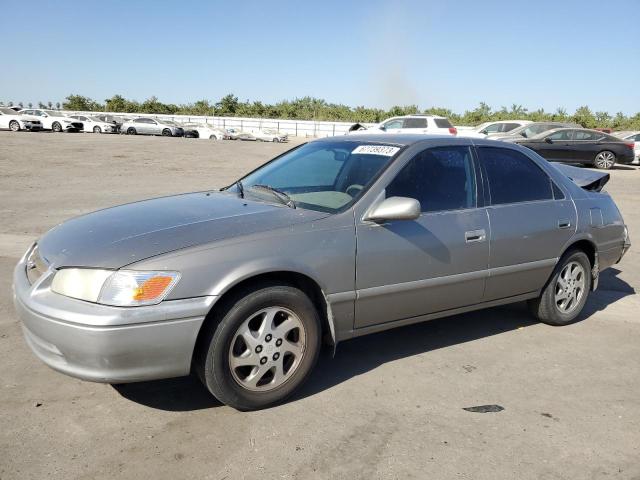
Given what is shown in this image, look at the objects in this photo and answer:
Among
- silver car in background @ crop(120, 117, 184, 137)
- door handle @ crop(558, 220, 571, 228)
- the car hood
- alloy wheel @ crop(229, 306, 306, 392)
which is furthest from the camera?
silver car in background @ crop(120, 117, 184, 137)

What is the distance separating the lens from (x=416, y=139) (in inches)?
163

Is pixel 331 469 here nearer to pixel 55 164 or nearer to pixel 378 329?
pixel 378 329

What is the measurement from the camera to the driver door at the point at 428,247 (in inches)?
143

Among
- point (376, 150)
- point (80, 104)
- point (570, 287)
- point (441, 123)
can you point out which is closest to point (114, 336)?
point (376, 150)

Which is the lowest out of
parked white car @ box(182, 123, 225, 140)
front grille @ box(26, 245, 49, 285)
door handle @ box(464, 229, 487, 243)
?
parked white car @ box(182, 123, 225, 140)

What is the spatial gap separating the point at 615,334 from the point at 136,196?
8.50 meters

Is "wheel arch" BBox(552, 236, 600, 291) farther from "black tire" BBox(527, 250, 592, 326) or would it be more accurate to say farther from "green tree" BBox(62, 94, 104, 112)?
"green tree" BBox(62, 94, 104, 112)

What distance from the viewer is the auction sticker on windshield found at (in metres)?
4.01

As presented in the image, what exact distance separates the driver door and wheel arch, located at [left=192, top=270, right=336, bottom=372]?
22cm

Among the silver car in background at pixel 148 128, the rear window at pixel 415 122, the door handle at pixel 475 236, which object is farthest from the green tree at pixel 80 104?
the door handle at pixel 475 236

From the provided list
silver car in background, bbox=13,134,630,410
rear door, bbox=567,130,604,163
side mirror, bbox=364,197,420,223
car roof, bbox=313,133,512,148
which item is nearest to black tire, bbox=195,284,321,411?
silver car in background, bbox=13,134,630,410

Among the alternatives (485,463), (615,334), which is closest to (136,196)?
(615,334)

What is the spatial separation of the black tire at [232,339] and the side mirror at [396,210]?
0.68 meters

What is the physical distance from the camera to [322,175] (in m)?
4.29
